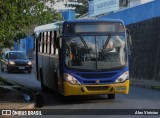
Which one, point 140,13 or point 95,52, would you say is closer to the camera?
point 95,52

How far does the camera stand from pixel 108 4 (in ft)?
148

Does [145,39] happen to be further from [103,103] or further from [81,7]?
[81,7]

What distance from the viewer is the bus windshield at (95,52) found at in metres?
16.9

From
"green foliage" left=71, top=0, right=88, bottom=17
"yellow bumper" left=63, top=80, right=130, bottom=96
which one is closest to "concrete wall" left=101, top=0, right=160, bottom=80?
"yellow bumper" left=63, top=80, right=130, bottom=96

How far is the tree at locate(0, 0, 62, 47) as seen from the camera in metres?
16.9

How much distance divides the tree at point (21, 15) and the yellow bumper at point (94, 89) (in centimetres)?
275

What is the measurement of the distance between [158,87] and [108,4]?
70.5 feet

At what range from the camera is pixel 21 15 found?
58.3 feet

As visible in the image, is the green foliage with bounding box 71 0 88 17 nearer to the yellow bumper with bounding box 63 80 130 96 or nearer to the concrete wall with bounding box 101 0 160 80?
the concrete wall with bounding box 101 0 160 80

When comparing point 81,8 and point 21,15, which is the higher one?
point 81,8

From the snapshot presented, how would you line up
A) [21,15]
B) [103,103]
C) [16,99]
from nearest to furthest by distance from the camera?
[103,103], [21,15], [16,99]

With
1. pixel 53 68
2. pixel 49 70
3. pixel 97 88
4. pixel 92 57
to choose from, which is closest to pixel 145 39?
pixel 49 70

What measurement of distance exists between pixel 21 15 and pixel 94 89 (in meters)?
3.60

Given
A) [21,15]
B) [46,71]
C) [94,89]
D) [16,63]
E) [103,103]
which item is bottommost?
[16,63]
